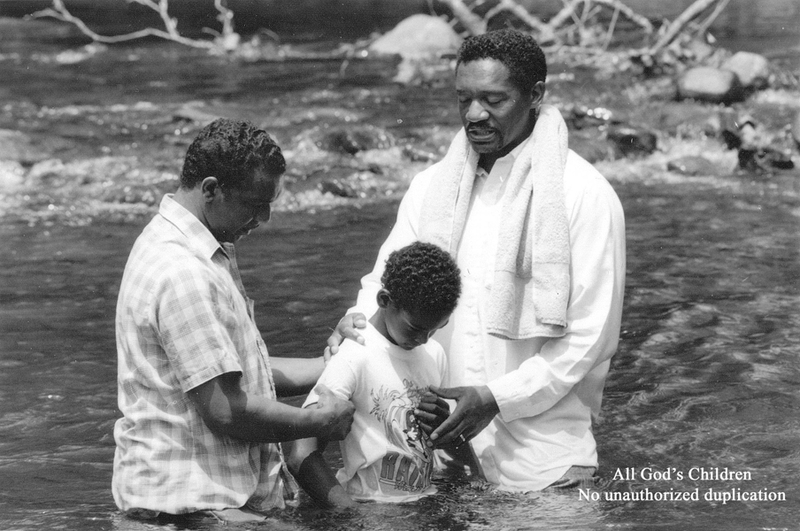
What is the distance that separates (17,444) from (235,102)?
12.2 meters

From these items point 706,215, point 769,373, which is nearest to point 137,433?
point 769,373

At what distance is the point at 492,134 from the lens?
4586mm

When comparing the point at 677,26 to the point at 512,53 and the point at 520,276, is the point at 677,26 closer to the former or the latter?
the point at 512,53

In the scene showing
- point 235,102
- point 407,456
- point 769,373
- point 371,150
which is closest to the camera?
point 407,456

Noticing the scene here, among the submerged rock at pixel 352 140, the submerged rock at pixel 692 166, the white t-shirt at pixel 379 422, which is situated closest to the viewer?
the white t-shirt at pixel 379 422

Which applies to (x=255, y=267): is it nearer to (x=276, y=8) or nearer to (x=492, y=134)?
(x=492, y=134)

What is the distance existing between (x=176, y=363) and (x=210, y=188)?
582 millimetres

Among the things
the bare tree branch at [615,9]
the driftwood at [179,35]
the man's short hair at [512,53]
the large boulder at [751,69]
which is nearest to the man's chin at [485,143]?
the man's short hair at [512,53]

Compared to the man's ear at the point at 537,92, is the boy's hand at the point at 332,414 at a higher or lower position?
lower

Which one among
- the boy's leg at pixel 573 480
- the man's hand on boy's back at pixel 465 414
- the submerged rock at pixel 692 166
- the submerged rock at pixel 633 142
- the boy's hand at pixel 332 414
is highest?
the boy's hand at pixel 332 414

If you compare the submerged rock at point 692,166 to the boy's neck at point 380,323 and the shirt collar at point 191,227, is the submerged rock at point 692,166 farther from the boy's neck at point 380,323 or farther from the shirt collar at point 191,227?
the shirt collar at point 191,227

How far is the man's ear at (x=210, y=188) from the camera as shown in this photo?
381 centimetres

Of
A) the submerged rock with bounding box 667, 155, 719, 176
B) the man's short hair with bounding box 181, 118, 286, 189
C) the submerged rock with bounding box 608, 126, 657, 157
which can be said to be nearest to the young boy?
the man's short hair with bounding box 181, 118, 286, 189

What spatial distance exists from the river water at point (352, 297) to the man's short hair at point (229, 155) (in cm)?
114
